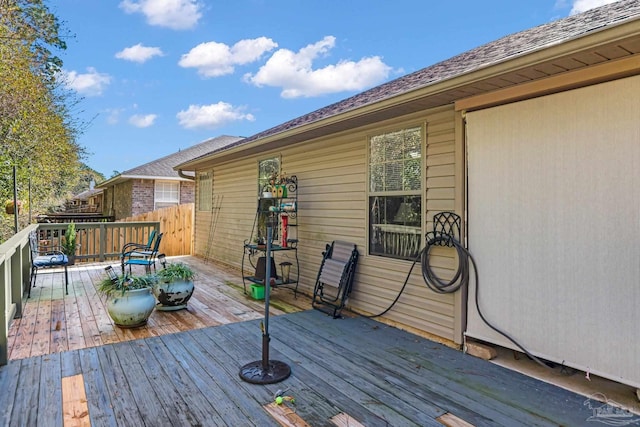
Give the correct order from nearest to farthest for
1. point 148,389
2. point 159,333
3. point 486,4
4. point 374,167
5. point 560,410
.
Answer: point 560,410, point 148,389, point 159,333, point 374,167, point 486,4

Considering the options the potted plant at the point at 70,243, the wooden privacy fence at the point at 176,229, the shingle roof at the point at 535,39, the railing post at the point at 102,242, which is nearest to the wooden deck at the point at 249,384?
the shingle roof at the point at 535,39

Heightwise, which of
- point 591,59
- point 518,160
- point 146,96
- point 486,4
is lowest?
point 518,160

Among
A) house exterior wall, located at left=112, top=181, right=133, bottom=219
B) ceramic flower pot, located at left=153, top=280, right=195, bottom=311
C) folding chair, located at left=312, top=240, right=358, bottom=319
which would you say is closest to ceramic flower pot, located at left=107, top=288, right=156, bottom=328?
ceramic flower pot, located at left=153, top=280, right=195, bottom=311

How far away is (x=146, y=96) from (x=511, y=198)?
23916 millimetres

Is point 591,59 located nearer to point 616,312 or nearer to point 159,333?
point 616,312

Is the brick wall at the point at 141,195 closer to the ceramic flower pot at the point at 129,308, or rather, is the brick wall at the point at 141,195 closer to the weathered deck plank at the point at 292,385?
the ceramic flower pot at the point at 129,308

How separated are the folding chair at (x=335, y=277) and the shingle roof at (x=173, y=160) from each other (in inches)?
350

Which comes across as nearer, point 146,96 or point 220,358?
point 220,358

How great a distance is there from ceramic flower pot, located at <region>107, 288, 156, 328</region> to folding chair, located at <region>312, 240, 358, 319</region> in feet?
6.38

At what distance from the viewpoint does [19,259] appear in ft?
13.0

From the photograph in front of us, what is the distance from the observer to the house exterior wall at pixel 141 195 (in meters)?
13.6

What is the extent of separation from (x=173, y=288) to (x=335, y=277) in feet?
6.26

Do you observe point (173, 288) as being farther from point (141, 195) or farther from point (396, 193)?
point (141, 195)

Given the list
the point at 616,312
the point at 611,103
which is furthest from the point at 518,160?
the point at 616,312
